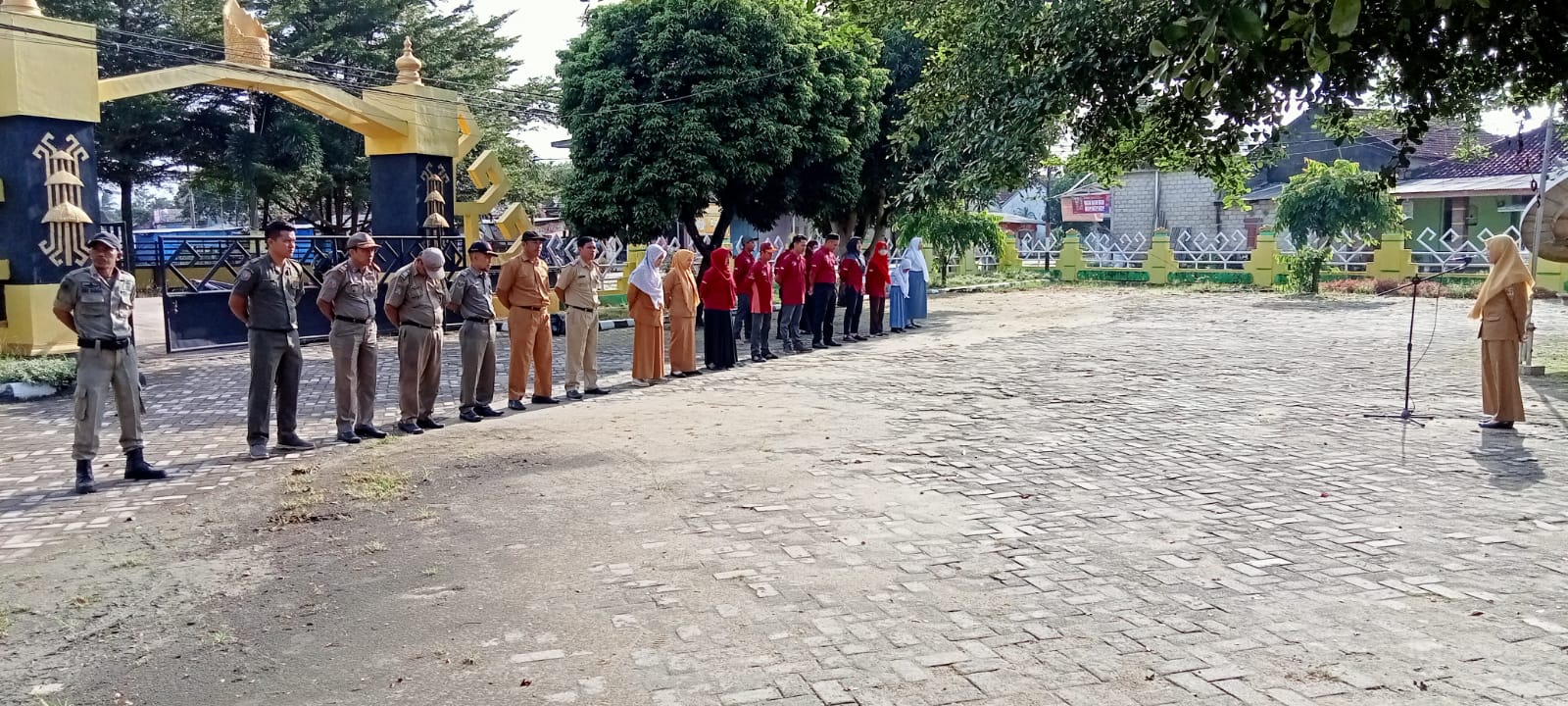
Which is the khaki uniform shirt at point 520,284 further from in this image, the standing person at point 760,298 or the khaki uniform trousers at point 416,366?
the standing person at point 760,298

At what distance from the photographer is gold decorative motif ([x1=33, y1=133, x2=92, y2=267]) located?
13867mm

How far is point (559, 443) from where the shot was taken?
8812 mm

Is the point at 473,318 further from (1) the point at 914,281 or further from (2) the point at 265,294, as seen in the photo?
(1) the point at 914,281

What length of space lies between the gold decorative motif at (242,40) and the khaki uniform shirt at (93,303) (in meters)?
10.1

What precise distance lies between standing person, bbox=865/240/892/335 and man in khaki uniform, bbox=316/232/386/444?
10404 mm

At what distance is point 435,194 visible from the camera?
1969cm

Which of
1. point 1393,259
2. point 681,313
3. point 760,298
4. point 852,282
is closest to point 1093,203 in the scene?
point 1393,259

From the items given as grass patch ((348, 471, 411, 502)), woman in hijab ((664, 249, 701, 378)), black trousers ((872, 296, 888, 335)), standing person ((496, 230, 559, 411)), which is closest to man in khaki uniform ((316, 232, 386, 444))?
grass patch ((348, 471, 411, 502))

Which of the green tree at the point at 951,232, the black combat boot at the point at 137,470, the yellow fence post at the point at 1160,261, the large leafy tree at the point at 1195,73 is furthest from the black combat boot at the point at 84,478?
the yellow fence post at the point at 1160,261

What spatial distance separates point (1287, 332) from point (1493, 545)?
13178mm

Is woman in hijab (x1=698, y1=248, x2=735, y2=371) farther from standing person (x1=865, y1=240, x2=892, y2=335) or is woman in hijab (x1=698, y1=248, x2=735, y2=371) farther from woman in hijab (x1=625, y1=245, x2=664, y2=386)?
standing person (x1=865, y1=240, x2=892, y2=335)

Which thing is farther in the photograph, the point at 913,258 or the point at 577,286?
the point at 913,258

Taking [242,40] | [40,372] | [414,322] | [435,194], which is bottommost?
[40,372]

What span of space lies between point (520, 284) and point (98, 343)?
3895 mm
